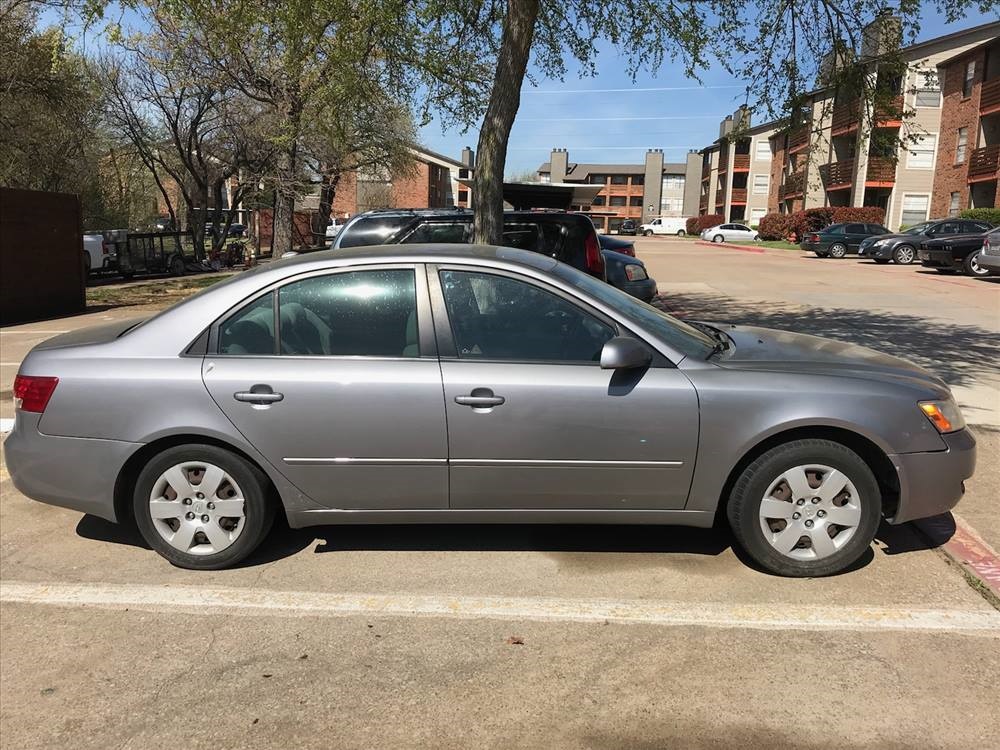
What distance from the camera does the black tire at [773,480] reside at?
3520 millimetres

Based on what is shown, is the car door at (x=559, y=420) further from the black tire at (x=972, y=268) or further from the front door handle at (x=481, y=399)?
the black tire at (x=972, y=268)

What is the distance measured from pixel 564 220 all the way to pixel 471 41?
12.2 ft

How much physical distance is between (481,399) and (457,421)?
15 cm

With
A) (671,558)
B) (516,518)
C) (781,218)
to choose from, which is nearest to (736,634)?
(671,558)

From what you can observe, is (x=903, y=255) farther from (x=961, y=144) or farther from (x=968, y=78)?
(x=968, y=78)

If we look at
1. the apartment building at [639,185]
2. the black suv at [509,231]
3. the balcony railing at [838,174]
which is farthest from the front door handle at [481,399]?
the apartment building at [639,185]

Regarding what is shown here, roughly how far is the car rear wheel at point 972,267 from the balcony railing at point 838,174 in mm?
23385

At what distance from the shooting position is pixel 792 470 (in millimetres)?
3537

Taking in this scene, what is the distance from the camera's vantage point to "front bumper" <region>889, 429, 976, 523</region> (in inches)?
140

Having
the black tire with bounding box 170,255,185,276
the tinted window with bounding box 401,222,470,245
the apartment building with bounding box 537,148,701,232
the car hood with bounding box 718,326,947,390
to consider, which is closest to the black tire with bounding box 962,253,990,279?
the tinted window with bounding box 401,222,470,245

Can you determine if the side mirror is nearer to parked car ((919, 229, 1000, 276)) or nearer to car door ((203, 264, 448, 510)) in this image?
car door ((203, 264, 448, 510))

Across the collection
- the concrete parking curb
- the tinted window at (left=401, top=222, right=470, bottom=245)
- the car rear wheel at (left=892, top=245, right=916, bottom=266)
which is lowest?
the concrete parking curb

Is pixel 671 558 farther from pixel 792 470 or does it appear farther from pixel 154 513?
pixel 154 513

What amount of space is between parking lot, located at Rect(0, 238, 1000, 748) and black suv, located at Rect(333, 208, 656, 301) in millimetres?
4715
